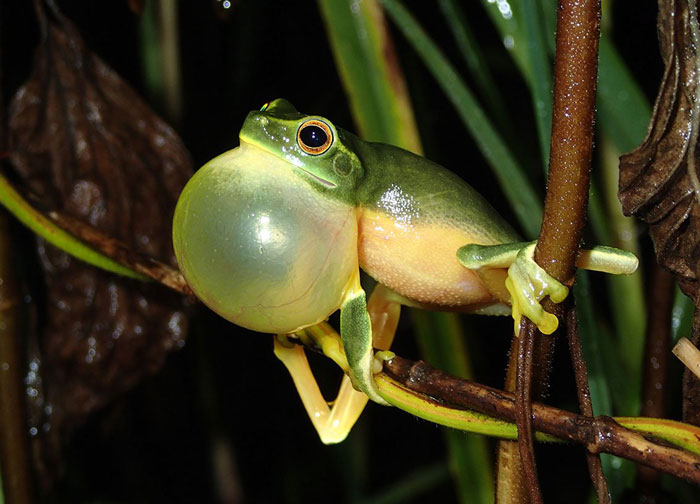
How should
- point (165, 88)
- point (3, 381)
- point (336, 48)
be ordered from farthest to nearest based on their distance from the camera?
point (165, 88) < point (336, 48) < point (3, 381)

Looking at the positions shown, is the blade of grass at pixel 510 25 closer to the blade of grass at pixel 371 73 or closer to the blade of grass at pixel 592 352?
the blade of grass at pixel 371 73

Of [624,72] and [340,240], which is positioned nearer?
[340,240]

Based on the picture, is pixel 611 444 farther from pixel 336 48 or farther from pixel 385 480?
pixel 385 480

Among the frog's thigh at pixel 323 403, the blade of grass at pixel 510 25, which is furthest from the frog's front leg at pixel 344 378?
the blade of grass at pixel 510 25

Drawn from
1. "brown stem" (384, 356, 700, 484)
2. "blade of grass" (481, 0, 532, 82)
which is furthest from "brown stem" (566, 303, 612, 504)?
"blade of grass" (481, 0, 532, 82)

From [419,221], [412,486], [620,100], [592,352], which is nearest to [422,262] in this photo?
[419,221]

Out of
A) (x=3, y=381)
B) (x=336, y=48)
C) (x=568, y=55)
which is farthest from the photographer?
(x=336, y=48)

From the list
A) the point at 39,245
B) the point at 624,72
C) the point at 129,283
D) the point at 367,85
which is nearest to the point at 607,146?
the point at 624,72
